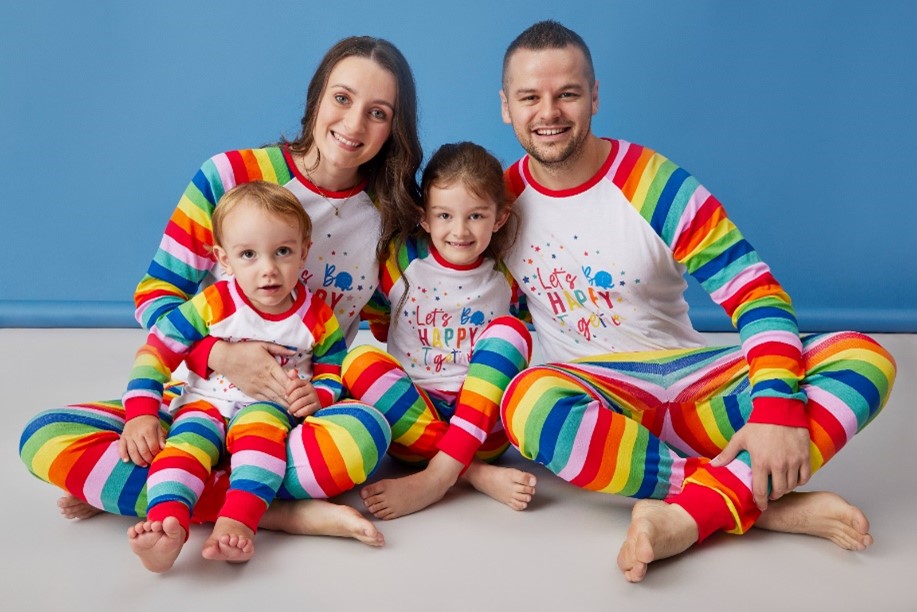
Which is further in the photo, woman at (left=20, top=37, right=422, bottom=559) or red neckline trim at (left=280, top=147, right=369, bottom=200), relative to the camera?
red neckline trim at (left=280, top=147, right=369, bottom=200)

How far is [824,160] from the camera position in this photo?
2.71 m

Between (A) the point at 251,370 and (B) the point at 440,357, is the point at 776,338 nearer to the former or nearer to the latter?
(B) the point at 440,357

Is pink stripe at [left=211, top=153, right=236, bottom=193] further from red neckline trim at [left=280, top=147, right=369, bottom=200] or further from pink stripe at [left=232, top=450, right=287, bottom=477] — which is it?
pink stripe at [left=232, top=450, right=287, bottom=477]

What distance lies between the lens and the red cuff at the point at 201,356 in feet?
5.05

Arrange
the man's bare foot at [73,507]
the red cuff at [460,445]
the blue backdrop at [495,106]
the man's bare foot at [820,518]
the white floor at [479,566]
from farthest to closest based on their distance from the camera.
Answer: the blue backdrop at [495,106]
the red cuff at [460,445]
the man's bare foot at [73,507]
the man's bare foot at [820,518]
the white floor at [479,566]

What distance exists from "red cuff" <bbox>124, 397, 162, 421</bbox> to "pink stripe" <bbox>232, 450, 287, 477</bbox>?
0.16m

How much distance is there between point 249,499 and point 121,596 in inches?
8.4

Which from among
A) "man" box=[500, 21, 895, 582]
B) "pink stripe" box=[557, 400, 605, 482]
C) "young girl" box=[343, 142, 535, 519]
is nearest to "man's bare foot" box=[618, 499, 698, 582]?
"man" box=[500, 21, 895, 582]

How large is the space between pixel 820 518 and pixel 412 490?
0.60m

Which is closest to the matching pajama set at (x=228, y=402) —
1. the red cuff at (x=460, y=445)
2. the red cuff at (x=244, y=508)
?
the red cuff at (x=244, y=508)

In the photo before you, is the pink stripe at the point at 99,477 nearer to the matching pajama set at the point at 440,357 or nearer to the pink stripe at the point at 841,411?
the matching pajama set at the point at 440,357

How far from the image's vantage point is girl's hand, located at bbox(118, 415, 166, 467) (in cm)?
142

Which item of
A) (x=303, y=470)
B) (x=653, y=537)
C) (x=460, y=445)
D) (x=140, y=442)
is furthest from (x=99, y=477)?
(x=653, y=537)

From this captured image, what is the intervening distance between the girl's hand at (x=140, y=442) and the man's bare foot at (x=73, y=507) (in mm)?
117
